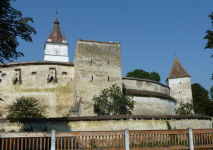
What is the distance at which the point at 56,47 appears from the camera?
199 feet

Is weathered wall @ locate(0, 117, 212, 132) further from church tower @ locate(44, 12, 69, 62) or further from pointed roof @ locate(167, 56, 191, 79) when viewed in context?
church tower @ locate(44, 12, 69, 62)

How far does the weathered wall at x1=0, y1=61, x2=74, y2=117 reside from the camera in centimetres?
2514

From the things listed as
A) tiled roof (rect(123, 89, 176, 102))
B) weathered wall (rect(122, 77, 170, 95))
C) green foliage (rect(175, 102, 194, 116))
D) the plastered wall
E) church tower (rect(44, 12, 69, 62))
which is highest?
church tower (rect(44, 12, 69, 62))

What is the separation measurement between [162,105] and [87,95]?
12005mm

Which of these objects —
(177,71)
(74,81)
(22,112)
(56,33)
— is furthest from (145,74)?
(22,112)

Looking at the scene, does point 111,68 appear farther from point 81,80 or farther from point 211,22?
point 211,22

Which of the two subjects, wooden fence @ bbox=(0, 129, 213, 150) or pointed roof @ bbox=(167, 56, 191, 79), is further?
pointed roof @ bbox=(167, 56, 191, 79)

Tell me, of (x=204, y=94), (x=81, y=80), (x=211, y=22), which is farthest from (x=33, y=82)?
(x=204, y=94)

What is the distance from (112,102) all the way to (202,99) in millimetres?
28430

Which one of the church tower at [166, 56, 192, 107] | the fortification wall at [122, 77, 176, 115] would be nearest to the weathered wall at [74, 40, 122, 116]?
the fortification wall at [122, 77, 176, 115]

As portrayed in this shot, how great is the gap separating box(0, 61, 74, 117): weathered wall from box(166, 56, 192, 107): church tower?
17332 millimetres

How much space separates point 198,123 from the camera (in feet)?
64.3

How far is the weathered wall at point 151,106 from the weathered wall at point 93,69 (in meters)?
4.49

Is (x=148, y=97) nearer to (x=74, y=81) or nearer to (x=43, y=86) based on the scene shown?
Result: (x=74, y=81)
